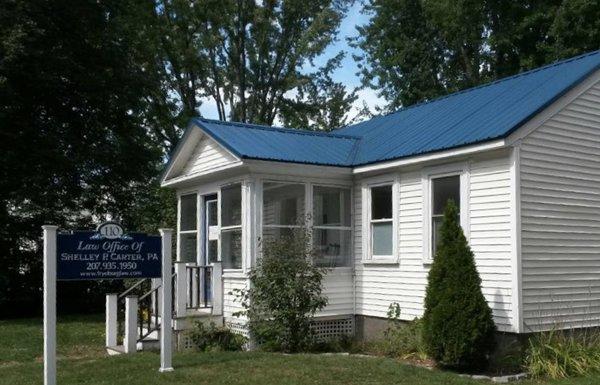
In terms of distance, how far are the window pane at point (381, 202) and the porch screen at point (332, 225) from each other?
0.63m

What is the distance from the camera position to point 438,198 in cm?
1199

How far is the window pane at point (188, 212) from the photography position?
1537cm

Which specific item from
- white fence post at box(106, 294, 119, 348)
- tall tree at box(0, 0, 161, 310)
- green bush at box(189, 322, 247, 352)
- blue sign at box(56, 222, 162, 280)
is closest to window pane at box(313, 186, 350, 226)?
green bush at box(189, 322, 247, 352)

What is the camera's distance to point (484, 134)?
35.4 ft

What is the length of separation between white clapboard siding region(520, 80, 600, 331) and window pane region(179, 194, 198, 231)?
24.4 feet

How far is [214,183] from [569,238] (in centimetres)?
691

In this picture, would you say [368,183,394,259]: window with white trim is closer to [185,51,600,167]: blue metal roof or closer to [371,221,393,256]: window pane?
[371,221,393,256]: window pane

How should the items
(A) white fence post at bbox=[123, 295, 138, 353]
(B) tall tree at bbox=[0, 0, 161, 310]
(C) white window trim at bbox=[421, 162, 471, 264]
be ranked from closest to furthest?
(C) white window trim at bbox=[421, 162, 471, 264]
(A) white fence post at bbox=[123, 295, 138, 353]
(B) tall tree at bbox=[0, 0, 161, 310]

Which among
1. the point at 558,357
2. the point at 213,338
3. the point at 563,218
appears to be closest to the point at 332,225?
the point at 213,338

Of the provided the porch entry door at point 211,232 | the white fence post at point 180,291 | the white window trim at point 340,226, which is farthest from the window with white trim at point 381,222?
the white fence post at point 180,291

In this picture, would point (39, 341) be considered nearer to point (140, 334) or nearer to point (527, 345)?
point (140, 334)

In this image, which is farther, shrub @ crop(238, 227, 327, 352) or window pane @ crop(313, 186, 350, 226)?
window pane @ crop(313, 186, 350, 226)

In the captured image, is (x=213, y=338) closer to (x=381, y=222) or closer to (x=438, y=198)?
(x=381, y=222)

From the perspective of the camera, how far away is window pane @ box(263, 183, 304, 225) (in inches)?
520
